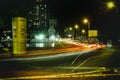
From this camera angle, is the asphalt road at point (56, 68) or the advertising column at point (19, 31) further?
the advertising column at point (19, 31)

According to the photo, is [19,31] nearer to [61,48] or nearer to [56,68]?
[56,68]

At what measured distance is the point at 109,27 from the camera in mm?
105938

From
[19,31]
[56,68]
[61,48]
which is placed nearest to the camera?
[56,68]

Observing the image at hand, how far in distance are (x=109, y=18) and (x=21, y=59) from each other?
7470cm

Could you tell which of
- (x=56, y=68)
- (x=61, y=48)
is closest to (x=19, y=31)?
(x=56, y=68)

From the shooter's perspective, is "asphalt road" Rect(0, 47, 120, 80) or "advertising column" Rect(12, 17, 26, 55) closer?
"asphalt road" Rect(0, 47, 120, 80)

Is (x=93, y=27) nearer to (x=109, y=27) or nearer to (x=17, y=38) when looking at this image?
(x=109, y=27)

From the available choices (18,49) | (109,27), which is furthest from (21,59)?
(109,27)

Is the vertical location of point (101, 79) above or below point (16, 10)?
below

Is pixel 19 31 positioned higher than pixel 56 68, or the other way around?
pixel 19 31

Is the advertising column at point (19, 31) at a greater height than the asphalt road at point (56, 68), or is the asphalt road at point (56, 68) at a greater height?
the advertising column at point (19, 31)

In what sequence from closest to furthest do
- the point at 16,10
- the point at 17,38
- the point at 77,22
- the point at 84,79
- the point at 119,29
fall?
1. the point at 84,79
2. the point at 17,38
3. the point at 16,10
4. the point at 119,29
5. the point at 77,22

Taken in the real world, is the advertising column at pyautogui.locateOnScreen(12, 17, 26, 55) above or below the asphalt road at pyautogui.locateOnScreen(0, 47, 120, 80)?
above

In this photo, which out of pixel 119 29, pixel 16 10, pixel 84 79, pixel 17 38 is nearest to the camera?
pixel 84 79
